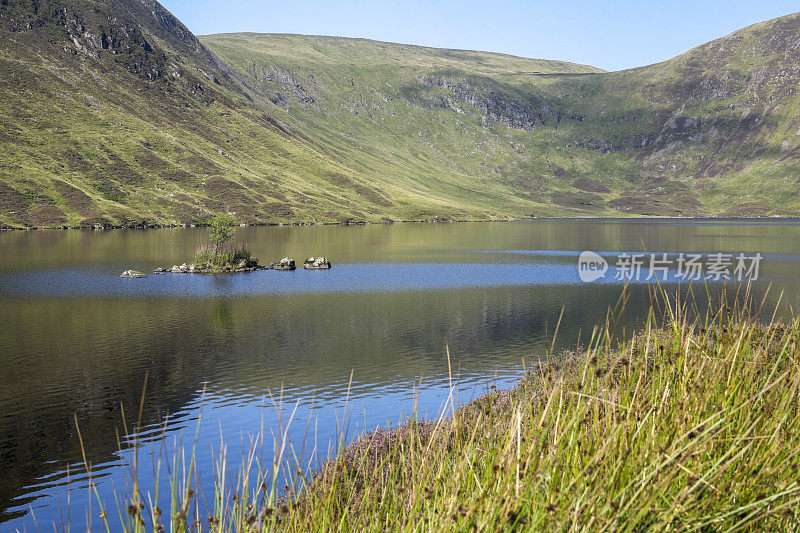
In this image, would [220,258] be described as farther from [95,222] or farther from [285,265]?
[95,222]

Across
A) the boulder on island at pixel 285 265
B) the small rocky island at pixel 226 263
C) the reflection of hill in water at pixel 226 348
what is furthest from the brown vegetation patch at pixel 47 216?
the reflection of hill in water at pixel 226 348

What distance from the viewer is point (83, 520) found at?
1725 centimetres

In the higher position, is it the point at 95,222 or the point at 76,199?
the point at 76,199

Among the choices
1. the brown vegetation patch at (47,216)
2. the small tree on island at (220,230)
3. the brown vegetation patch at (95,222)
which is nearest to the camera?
the small tree on island at (220,230)

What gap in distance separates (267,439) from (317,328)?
74.7 feet

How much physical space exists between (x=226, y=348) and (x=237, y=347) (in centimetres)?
69

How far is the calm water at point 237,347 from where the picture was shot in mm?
21920

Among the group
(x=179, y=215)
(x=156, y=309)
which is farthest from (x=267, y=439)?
(x=179, y=215)

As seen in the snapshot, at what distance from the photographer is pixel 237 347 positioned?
127 feet

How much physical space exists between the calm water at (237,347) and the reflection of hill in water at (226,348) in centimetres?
14

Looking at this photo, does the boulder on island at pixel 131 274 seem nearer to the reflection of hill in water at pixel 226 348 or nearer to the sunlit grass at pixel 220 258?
the sunlit grass at pixel 220 258

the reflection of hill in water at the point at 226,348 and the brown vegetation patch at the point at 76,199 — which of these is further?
the brown vegetation patch at the point at 76,199

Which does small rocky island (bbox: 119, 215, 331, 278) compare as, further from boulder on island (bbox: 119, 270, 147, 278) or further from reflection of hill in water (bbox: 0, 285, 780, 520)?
reflection of hill in water (bbox: 0, 285, 780, 520)

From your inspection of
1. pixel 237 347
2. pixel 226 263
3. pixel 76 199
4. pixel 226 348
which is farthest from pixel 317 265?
pixel 76 199
